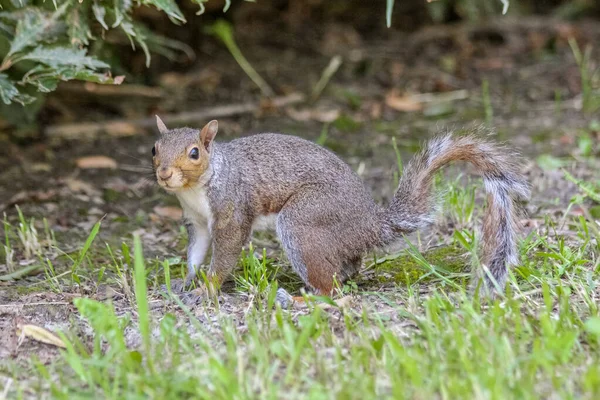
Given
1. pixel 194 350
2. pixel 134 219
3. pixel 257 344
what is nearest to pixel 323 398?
pixel 257 344

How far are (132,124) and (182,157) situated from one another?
284 cm

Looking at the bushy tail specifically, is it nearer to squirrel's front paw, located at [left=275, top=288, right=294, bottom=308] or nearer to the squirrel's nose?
squirrel's front paw, located at [left=275, top=288, right=294, bottom=308]

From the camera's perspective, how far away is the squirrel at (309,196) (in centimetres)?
369

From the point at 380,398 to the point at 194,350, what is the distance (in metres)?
0.74

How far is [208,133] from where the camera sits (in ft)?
12.8

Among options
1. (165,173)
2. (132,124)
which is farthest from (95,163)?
(165,173)

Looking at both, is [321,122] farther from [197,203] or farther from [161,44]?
[197,203]

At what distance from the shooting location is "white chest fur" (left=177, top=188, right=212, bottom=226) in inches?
154

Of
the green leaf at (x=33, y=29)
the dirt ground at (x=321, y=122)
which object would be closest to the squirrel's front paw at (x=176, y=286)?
the dirt ground at (x=321, y=122)

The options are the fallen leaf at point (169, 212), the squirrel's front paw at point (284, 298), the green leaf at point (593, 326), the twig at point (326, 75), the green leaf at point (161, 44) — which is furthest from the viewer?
the twig at point (326, 75)

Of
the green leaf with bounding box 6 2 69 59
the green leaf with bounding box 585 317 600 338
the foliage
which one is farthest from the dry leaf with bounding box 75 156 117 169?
the green leaf with bounding box 585 317 600 338

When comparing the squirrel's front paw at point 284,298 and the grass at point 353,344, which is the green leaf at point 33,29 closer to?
the grass at point 353,344

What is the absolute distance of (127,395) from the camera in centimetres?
265

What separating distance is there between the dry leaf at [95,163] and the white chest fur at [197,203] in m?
1.89
